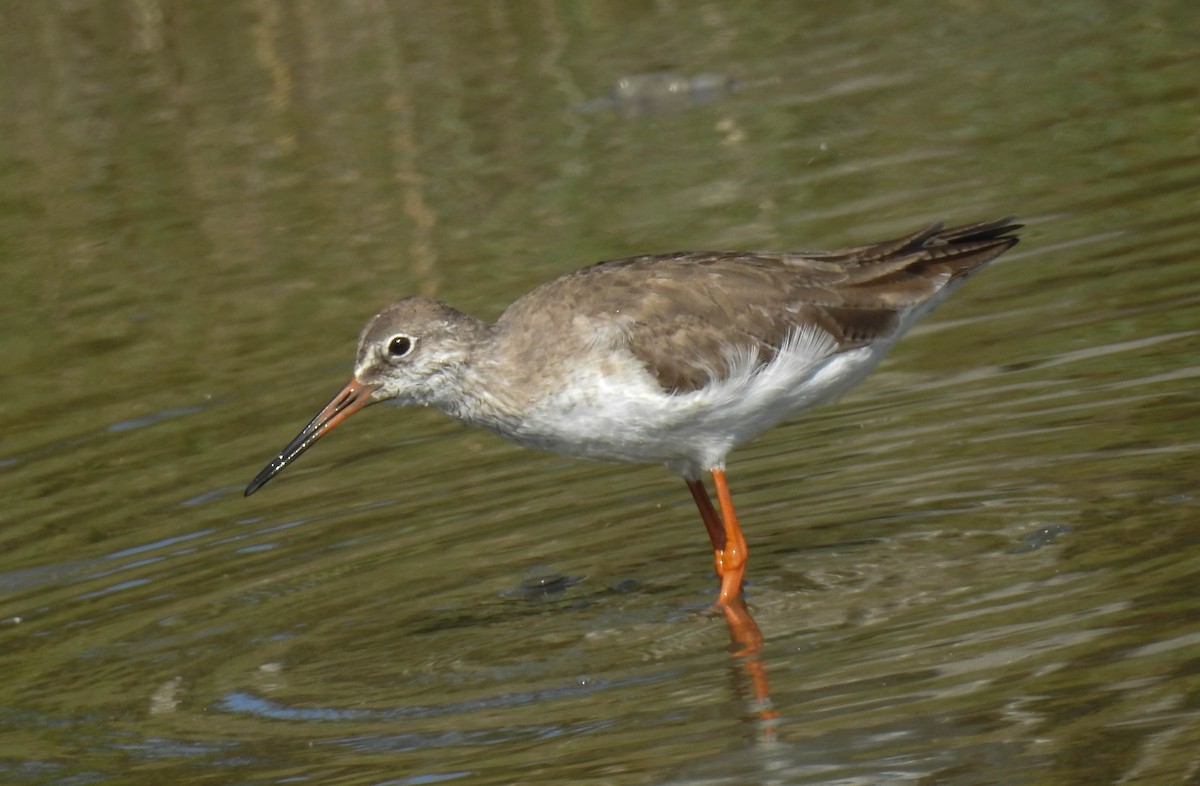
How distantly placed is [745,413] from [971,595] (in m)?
1.60

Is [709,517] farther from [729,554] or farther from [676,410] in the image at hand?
[676,410]

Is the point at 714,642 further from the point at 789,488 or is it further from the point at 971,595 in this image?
the point at 789,488

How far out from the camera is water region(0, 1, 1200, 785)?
775cm

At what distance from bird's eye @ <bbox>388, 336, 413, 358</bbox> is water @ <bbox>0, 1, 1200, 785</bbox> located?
129cm

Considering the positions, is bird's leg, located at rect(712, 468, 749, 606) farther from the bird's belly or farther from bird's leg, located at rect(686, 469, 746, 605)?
the bird's belly

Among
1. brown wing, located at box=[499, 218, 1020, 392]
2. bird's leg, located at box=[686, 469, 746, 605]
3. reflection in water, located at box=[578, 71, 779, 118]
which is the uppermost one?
brown wing, located at box=[499, 218, 1020, 392]

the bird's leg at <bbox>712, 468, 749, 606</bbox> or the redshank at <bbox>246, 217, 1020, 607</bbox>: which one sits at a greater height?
the redshank at <bbox>246, 217, 1020, 607</bbox>

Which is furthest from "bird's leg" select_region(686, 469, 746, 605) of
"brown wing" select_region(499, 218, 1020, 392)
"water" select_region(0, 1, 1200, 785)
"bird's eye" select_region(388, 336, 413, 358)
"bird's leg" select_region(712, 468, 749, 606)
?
"bird's eye" select_region(388, 336, 413, 358)

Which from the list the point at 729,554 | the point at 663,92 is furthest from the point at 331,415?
the point at 663,92

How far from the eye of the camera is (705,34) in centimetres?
2241

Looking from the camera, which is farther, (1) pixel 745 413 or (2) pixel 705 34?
(2) pixel 705 34

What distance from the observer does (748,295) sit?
9734 millimetres

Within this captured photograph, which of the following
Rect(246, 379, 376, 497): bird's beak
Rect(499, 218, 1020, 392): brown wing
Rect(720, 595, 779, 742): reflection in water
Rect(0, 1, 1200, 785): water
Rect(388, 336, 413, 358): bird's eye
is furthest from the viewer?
Rect(246, 379, 376, 497): bird's beak

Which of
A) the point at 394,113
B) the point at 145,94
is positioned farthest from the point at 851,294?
the point at 145,94
